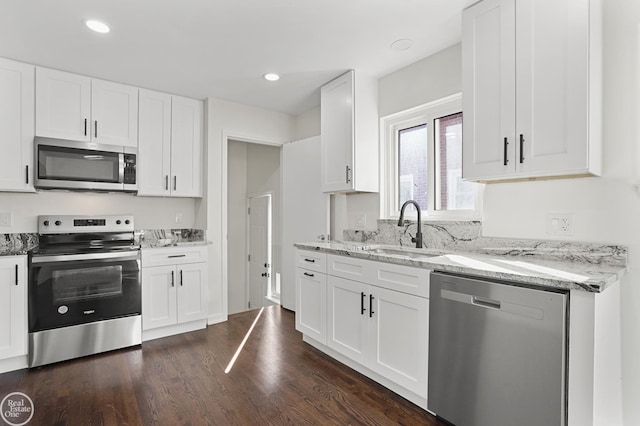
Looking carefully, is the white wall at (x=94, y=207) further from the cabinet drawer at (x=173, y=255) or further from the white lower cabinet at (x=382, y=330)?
the white lower cabinet at (x=382, y=330)

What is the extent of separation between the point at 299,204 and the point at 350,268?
1.70m

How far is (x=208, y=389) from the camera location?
2.31 m

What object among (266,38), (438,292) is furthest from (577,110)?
(266,38)

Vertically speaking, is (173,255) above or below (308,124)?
below

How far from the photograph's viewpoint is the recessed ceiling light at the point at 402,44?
8.34ft

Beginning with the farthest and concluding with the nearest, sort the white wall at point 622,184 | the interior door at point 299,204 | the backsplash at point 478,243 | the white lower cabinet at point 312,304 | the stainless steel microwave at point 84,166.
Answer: the interior door at point 299,204, the stainless steel microwave at point 84,166, the white lower cabinet at point 312,304, the backsplash at point 478,243, the white wall at point 622,184

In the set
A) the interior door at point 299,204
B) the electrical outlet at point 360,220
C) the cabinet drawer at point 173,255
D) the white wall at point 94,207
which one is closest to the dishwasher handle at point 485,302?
the electrical outlet at point 360,220

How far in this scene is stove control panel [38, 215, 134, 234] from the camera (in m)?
3.17

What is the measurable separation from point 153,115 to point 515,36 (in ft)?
10.8

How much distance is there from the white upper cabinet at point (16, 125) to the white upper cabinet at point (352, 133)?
2.63 m

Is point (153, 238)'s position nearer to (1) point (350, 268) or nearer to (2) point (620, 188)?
(1) point (350, 268)

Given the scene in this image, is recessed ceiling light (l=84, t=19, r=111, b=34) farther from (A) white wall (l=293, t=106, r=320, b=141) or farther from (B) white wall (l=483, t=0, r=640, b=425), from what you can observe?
(B) white wall (l=483, t=0, r=640, b=425)

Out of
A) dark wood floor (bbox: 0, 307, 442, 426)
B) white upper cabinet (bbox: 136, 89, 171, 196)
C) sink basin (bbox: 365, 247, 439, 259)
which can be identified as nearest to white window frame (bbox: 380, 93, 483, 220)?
sink basin (bbox: 365, 247, 439, 259)

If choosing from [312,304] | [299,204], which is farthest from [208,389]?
[299,204]
